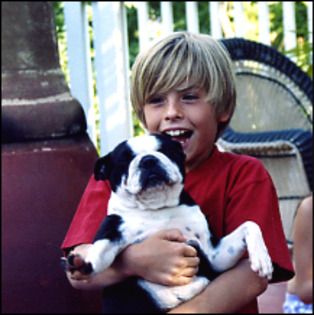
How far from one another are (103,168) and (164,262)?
29 centimetres

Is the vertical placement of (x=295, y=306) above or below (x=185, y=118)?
below

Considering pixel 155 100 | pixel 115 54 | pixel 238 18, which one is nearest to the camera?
pixel 155 100

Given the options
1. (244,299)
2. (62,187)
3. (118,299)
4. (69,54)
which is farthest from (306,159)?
(69,54)

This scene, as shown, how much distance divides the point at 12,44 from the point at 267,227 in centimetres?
171

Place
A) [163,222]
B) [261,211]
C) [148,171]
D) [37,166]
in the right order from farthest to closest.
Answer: [37,166]
[261,211]
[163,222]
[148,171]

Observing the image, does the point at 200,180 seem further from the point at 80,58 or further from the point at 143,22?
the point at 80,58

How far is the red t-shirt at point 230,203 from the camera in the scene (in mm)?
1749

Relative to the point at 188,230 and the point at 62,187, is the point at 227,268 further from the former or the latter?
the point at 62,187

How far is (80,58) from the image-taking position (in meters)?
4.83

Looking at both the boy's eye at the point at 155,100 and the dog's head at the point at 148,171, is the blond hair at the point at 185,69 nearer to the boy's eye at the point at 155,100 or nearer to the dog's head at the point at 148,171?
the boy's eye at the point at 155,100

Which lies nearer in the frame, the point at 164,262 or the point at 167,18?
the point at 164,262

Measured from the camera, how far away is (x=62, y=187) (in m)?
2.88

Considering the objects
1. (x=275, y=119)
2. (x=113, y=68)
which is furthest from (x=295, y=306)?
(x=113, y=68)

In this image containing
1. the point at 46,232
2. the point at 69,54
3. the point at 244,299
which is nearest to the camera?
the point at 244,299
